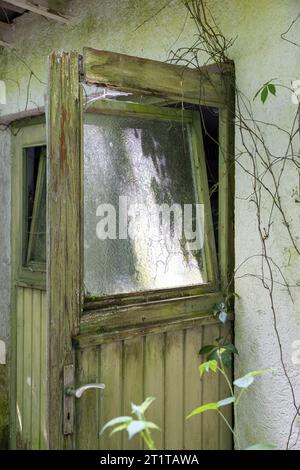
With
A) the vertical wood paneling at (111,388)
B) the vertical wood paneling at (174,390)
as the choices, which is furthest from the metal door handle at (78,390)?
the vertical wood paneling at (174,390)

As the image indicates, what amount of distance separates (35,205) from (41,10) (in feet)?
4.80

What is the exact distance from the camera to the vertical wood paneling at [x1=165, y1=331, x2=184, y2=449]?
2.36m

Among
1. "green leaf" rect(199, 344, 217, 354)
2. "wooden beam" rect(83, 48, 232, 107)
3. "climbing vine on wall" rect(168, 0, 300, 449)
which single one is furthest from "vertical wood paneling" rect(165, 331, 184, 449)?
"wooden beam" rect(83, 48, 232, 107)

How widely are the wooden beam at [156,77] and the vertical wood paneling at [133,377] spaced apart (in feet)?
3.54

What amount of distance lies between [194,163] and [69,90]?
953 millimetres

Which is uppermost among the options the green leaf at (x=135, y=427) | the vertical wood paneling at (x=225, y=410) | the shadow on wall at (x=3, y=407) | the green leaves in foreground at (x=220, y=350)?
the green leaves in foreground at (x=220, y=350)

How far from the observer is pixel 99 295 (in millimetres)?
2191

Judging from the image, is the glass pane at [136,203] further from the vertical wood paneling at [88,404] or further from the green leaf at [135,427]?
the green leaf at [135,427]

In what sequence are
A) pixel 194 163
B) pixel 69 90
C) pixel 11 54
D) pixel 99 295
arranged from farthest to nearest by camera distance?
pixel 11 54 → pixel 194 163 → pixel 99 295 → pixel 69 90

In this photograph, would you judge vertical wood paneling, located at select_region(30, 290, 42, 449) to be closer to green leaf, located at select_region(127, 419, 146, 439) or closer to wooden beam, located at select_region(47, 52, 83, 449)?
wooden beam, located at select_region(47, 52, 83, 449)

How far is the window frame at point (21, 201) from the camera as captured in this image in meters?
4.05

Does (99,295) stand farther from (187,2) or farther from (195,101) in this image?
(187,2)
